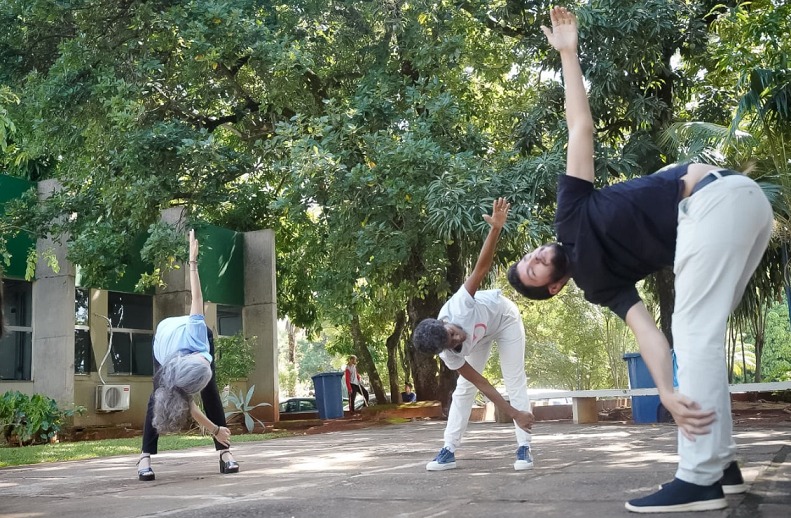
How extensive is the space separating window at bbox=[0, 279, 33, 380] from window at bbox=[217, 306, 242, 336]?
490 centimetres

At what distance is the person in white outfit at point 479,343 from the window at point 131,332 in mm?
14837

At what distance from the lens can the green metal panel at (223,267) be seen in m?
20.2

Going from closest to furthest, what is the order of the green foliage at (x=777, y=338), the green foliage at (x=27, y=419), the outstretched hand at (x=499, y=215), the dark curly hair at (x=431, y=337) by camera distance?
the dark curly hair at (x=431, y=337), the outstretched hand at (x=499, y=215), the green foliage at (x=27, y=419), the green foliage at (x=777, y=338)

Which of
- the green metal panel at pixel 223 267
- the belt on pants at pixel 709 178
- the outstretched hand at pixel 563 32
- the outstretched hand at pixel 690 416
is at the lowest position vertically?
the outstretched hand at pixel 690 416

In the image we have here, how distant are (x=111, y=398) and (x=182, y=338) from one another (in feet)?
42.1

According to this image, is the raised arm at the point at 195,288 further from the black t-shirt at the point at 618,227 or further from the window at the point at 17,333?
the window at the point at 17,333

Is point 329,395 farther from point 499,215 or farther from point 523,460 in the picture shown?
point 499,215

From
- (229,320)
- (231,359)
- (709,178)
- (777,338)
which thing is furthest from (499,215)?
(777,338)

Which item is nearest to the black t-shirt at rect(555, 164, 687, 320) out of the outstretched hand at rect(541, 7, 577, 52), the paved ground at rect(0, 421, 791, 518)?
the outstretched hand at rect(541, 7, 577, 52)

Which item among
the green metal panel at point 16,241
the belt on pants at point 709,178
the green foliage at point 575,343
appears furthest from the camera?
the green foliage at point 575,343

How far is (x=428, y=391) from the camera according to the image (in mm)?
19328

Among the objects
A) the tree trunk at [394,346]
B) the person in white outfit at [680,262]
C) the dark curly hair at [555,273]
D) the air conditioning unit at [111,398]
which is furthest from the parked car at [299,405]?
the person in white outfit at [680,262]

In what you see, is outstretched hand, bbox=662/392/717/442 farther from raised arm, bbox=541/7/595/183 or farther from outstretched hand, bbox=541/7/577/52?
outstretched hand, bbox=541/7/577/52

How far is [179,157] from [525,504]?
12366mm
